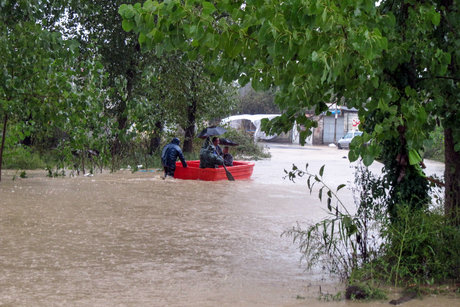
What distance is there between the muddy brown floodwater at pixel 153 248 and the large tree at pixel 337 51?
77.7 inches

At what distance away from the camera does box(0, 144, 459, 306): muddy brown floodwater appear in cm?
677

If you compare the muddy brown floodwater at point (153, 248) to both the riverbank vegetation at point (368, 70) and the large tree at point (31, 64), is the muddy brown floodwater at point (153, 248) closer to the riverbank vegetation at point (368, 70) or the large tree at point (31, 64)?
the riverbank vegetation at point (368, 70)

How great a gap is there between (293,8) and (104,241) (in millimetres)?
6368

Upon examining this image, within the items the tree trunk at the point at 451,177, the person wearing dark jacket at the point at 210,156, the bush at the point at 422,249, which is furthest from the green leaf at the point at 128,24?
the person wearing dark jacket at the point at 210,156

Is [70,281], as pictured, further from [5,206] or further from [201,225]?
[5,206]

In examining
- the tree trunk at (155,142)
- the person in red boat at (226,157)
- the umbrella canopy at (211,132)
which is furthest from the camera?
the tree trunk at (155,142)

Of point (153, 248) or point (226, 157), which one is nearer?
point (153, 248)

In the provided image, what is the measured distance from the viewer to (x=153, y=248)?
930 cm

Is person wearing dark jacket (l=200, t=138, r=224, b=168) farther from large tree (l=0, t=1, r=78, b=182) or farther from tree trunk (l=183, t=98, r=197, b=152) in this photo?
tree trunk (l=183, t=98, r=197, b=152)

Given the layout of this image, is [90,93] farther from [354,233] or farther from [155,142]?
[155,142]

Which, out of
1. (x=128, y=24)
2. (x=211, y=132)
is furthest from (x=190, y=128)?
(x=128, y=24)

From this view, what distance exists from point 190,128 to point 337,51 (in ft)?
68.8

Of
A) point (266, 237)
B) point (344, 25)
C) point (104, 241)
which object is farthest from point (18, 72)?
point (344, 25)

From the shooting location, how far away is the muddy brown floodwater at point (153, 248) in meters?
6.77
